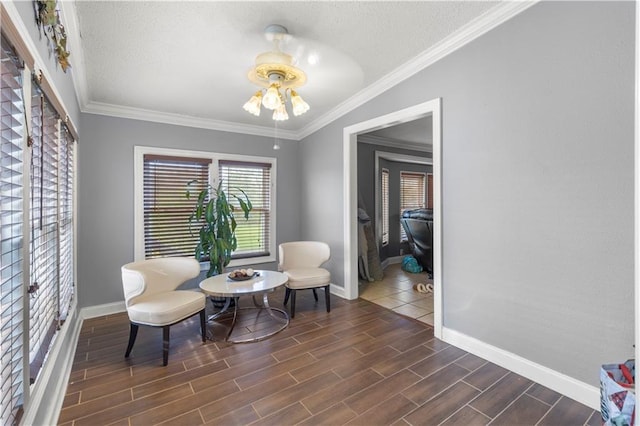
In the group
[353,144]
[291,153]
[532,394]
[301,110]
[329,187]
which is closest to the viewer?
[532,394]

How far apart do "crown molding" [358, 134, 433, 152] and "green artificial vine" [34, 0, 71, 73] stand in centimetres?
403

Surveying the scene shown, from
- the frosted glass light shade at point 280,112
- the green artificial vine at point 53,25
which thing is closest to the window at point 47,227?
the green artificial vine at point 53,25

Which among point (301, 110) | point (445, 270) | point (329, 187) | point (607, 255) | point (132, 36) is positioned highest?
point (132, 36)

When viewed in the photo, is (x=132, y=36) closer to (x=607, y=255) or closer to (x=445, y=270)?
(x=445, y=270)

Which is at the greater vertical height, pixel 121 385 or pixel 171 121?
pixel 171 121

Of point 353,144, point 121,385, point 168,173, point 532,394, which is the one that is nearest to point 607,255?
point 532,394

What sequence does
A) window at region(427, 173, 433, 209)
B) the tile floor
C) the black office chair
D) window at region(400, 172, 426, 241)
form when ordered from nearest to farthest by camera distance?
the tile floor
the black office chair
window at region(400, 172, 426, 241)
window at region(427, 173, 433, 209)

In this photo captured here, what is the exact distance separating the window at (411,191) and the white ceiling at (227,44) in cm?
341

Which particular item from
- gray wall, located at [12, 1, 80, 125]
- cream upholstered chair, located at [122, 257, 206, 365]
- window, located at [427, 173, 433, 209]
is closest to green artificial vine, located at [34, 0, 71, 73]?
gray wall, located at [12, 1, 80, 125]

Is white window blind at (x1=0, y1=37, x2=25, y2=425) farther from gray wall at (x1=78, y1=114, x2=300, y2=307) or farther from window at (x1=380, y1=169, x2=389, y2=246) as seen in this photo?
window at (x1=380, y1=169, x2=389, y2=246)

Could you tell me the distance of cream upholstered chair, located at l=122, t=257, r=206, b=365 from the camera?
2463 mm

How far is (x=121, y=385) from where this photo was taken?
2.19m

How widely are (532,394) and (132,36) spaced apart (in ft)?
12.8

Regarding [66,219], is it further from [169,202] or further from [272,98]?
[272,98]
